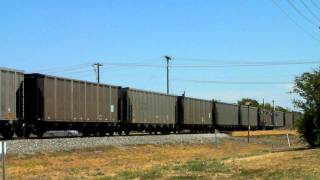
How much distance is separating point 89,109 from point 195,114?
23.8 meters

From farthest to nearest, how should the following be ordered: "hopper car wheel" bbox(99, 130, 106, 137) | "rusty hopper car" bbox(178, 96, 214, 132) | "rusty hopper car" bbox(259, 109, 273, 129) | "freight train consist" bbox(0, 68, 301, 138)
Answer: "rusty hopper car" bbox(259, 109, 273, 129) < "rusty hopper car" bbox(178, 96, 214, 132) < "hopper car wheel" bbox(99, 130, 106, 137) < "freight train consist" bbox(0, 68, 301, 138)

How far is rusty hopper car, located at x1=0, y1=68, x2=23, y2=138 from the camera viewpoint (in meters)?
30.8

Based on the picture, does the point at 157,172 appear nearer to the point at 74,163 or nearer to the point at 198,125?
the point at 74,163

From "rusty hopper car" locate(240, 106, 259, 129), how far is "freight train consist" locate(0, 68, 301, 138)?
1026cm

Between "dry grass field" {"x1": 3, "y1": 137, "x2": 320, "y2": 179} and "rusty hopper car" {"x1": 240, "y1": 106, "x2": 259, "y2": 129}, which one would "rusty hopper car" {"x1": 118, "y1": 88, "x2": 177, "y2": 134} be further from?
"rusty hopper car" {"x1": 240, "y1": 106, "x2": 259, "y2": 129}

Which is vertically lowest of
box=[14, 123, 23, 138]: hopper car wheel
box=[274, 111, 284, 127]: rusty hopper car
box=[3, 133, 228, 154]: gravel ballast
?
box=[3, 133, 228, 154]: gravel ballast

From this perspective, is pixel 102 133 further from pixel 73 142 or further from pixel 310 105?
pixel 310 105

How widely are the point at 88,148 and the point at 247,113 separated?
50.4 meters

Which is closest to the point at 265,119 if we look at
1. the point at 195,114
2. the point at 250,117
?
the point at 250,117

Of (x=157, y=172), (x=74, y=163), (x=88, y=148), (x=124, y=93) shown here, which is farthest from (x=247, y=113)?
(x=157, y=172)

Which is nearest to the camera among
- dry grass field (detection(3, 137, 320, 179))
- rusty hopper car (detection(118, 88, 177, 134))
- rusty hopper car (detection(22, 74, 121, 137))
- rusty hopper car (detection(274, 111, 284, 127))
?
dry grass field (detection(3, 137, 320, 179))

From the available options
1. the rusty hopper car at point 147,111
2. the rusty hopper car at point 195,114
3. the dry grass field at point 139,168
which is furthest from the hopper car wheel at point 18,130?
the rusty hopper car at point 195,114

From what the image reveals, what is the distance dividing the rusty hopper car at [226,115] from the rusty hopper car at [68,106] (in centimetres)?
2542

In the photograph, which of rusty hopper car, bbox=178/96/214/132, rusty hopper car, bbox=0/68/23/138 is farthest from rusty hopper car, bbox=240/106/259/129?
rusty hopper car, bbox=0/68/23/138
